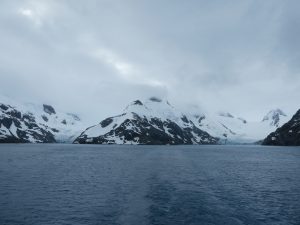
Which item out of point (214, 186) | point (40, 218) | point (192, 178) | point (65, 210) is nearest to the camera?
point (40, 218)

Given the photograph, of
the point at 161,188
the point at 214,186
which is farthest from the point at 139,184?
the point at 214,186

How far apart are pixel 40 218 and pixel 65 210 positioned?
5.10 meters

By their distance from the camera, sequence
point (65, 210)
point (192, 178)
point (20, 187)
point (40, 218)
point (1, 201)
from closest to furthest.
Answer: point (40, 218)
point (65, 210)
point (1, 201)
point (20, 187)
point (192, 178)

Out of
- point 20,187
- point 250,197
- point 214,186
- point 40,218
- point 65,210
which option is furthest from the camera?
point 214,186

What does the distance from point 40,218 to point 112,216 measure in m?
9.19

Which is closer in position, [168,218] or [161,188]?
[168,218]

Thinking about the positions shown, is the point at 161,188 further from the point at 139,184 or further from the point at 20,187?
the point at 20,187

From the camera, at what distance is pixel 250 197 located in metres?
62.7

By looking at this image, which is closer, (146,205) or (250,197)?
(146,205)

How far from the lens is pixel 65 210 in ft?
170

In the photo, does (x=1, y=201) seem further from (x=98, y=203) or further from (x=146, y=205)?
(x=146, y=205)

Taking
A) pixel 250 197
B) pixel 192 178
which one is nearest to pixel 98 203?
pixel 250 197

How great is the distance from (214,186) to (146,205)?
23849 millimetres

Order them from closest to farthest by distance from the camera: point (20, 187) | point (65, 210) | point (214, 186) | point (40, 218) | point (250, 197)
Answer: point (40, 218) → point (65, 210) → point (250, 197) → point (20, 187) → point (214, 186)
